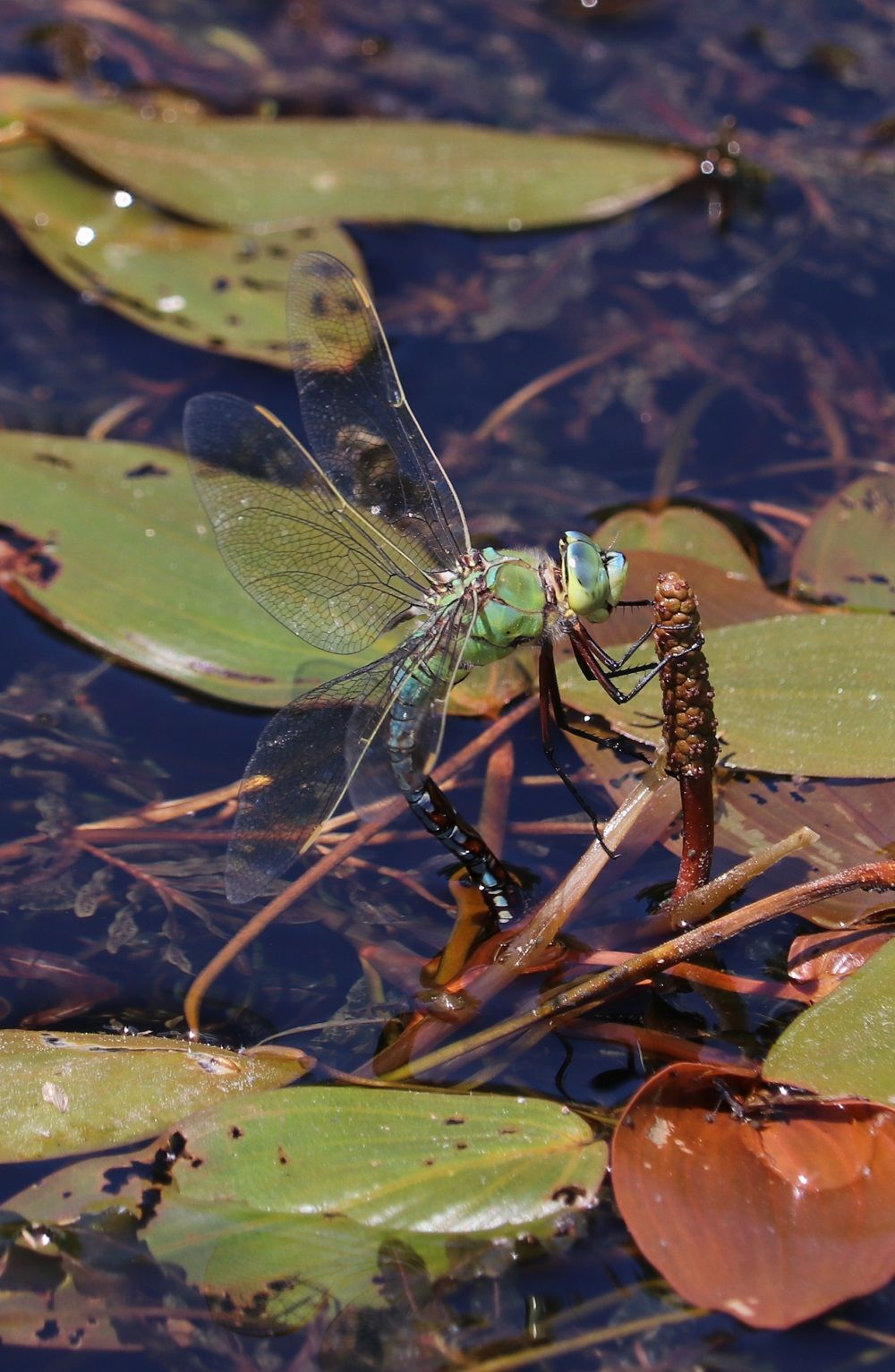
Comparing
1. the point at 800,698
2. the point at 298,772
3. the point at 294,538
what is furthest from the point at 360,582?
the point at 800,698

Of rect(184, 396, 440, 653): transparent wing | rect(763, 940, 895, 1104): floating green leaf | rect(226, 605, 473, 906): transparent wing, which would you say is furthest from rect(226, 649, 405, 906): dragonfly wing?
rect(763, 940, 895, 1104): floating green leaf

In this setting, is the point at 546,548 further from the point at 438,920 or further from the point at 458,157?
the point at 458,157

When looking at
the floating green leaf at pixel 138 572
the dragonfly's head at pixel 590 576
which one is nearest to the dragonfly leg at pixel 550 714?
the dragonfly's head at pixel 590 576

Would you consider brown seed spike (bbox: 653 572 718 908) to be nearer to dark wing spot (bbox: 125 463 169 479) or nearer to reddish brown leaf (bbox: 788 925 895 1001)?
reddish brown leaf (bbox: 788 925 895 1001)

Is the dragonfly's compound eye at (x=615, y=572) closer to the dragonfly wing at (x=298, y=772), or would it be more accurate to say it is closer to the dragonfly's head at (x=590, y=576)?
the dragonfly's head at (x=590, y=576)

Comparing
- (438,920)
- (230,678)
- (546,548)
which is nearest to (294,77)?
(546,548)

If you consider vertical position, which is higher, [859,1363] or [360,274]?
[360,274]

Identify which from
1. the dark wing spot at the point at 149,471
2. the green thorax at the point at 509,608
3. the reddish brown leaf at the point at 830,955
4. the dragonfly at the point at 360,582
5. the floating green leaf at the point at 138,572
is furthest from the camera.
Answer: the dark wing spot at the point at 149,471
